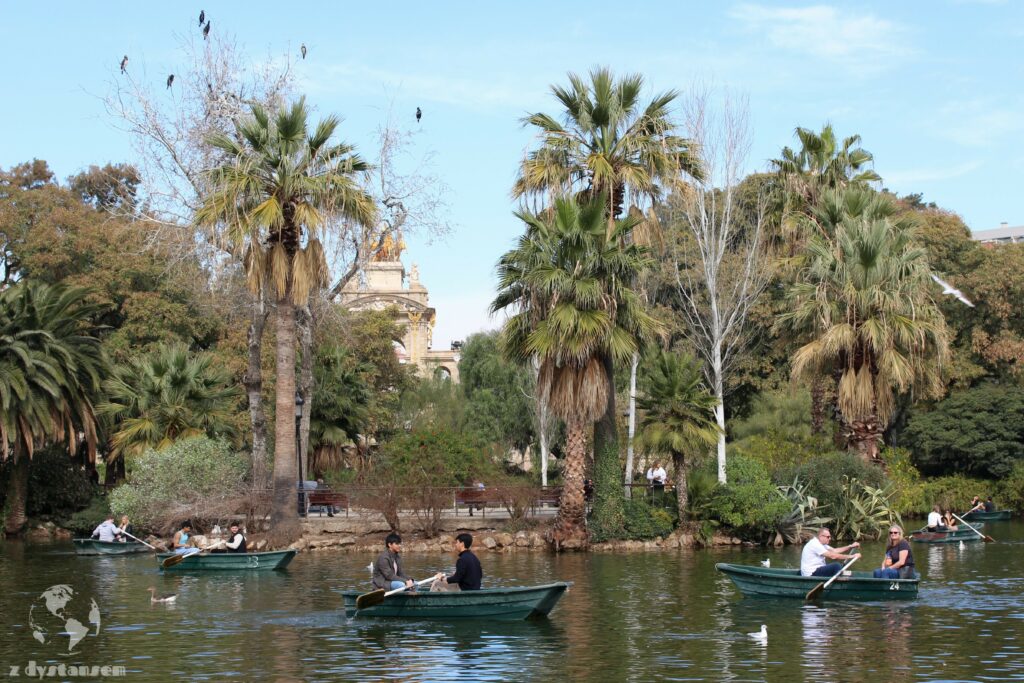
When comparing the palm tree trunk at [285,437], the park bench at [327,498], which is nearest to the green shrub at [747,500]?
the park bench at [327,498]

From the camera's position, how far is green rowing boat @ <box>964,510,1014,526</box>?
45.8 m

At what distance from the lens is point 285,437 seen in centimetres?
3509

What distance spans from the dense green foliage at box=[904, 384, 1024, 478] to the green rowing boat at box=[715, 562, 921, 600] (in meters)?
28.4

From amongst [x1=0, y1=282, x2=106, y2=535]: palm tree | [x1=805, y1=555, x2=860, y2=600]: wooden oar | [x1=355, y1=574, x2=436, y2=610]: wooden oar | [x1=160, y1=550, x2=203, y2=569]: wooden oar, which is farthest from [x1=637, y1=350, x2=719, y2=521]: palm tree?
[x1=0, y1=282, x2=106, y2=535]: palm tree

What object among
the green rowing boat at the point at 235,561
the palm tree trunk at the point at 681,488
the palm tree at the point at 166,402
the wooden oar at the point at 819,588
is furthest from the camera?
the palm tree at the point at 166,402

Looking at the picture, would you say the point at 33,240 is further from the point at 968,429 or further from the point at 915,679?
the point at 915,679

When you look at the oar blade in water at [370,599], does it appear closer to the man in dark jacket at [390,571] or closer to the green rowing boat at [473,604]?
the green rowing boat at [473,604]

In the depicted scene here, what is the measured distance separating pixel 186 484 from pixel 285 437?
4350 mm

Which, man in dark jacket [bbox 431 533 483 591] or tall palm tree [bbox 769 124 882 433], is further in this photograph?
tall palm tree [bbox 769 124 882 433]

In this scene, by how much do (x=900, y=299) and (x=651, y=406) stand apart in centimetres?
842

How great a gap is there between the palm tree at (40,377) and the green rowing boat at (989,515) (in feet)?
107

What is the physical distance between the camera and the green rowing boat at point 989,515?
4583cm

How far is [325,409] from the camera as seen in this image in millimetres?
46406

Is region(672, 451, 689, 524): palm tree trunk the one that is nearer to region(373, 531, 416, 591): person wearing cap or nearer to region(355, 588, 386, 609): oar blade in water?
region(373, 531, 416, 591): person wearing cap
